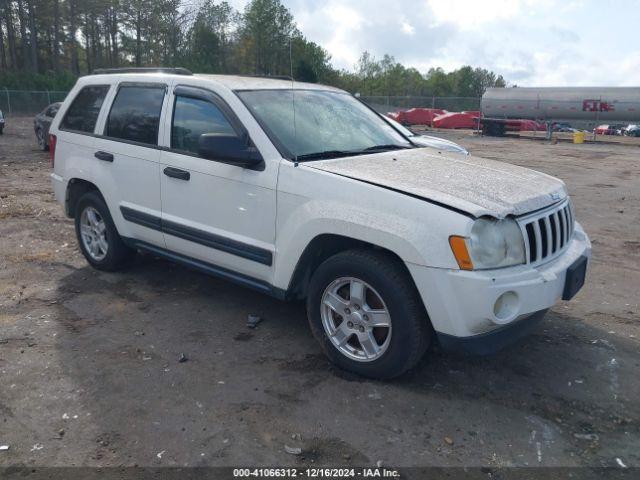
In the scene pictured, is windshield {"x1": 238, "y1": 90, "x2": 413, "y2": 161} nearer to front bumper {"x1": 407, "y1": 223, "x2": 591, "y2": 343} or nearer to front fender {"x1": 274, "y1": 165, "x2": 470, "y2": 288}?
front fender {"x1": 274, "y1": 165, "x2": 470, "y2": 288}

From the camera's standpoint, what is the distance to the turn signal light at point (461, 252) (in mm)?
3072

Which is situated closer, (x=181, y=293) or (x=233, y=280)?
(x=233, y=280)

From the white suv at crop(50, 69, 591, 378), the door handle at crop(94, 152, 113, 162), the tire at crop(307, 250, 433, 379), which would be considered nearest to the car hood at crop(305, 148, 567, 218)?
the white suv at crop(50, 69, 591, 378)

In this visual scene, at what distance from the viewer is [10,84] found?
1693 inches

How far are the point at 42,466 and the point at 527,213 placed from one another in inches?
117

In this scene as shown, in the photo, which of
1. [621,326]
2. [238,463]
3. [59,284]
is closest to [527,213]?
[621,326]

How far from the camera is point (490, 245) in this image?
3.17 meters

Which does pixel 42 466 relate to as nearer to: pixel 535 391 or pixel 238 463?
pixel 238 463

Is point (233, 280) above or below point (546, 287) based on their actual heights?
below

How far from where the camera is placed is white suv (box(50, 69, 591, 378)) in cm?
319

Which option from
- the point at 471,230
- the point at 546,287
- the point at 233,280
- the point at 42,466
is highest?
the point at 471,230

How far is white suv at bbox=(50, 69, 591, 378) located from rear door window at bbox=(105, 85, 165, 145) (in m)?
0.01

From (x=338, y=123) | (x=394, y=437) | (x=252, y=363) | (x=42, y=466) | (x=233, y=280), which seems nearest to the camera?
(x=42, y=466)

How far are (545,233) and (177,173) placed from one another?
106 inches
